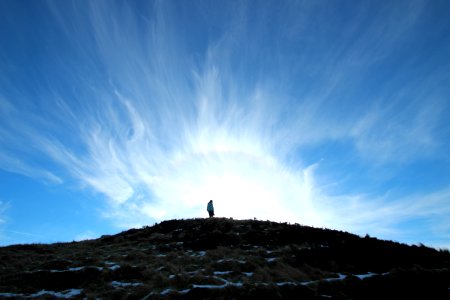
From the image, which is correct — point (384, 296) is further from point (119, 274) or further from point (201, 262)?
point (119, 274)

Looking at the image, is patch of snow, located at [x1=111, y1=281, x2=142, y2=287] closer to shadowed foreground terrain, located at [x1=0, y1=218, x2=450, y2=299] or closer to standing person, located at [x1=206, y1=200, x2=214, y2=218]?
shadowed foreground terrain, located at [x1=0, y1=218, x2=450, y2=299]

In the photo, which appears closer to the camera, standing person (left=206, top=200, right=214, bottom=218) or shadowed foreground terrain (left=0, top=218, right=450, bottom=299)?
shadowed foreground terrain (left=0, top=218, right=450, bottom=299)

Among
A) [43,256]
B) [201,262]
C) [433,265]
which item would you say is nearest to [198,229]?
Result: [201,262]

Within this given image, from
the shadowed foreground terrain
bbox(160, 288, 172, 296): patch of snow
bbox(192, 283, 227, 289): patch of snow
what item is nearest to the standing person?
the shadowed foreground terrain

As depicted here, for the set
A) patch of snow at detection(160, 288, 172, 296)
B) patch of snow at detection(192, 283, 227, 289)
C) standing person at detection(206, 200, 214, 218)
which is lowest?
patch of snow at detection(160, 288, 172, 296)

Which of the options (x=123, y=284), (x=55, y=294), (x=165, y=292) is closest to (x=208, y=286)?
(x=165, y=292)

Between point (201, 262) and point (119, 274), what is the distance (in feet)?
12.8

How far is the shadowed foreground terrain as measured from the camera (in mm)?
10609

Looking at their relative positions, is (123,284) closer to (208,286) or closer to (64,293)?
(64,293)

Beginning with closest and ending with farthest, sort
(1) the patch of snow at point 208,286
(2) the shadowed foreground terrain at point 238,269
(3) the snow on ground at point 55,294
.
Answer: (2) the shadowed foreground terrain at point 238,269, (3) the snow on ground at point 55,294, (1) the patch of snow at point 208,286

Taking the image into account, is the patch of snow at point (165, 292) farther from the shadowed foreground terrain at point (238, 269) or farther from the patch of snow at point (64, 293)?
the patch of snow at point (64, 293)

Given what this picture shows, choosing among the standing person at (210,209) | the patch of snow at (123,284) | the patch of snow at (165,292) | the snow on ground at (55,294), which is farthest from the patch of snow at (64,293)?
the standing person at (210,209)

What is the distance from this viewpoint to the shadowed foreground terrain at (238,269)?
10.6 meters

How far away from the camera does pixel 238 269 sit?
13.5 metres
